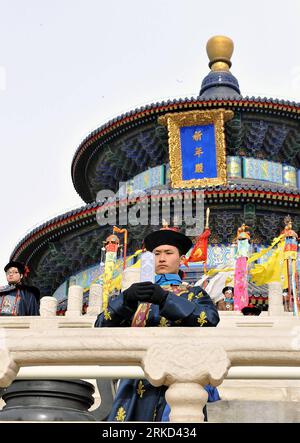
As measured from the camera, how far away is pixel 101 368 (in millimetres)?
2848

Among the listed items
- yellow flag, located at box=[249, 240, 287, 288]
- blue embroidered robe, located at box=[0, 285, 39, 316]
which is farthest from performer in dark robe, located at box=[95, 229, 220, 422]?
yellow flag, located at box=[249, 240, 287, 288]

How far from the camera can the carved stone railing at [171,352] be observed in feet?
8.69

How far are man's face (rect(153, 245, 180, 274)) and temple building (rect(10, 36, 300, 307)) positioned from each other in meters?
13.0

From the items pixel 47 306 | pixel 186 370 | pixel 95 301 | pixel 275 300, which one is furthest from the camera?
pixel 95 301

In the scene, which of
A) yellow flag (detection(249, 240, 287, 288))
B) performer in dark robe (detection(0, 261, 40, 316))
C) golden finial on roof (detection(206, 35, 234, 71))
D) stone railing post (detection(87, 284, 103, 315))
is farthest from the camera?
golden finial on roof (detection(206, 35, 234, 71))

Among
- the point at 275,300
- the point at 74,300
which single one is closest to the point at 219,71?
the point at 74,300

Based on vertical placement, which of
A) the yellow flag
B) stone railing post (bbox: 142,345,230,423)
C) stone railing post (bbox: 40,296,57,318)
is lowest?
stone railing post (bbox: 142,345,230,423)

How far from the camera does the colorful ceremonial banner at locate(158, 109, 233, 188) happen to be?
756 inches

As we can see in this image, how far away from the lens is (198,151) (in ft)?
64.2

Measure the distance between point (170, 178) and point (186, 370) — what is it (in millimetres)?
16901

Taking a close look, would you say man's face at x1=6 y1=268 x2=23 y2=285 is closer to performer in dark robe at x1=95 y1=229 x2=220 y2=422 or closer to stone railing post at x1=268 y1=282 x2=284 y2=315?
performer in dark robe at x1=95 y1=229 x2=220 y2=422

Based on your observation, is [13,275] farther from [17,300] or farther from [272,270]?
[272,270]
